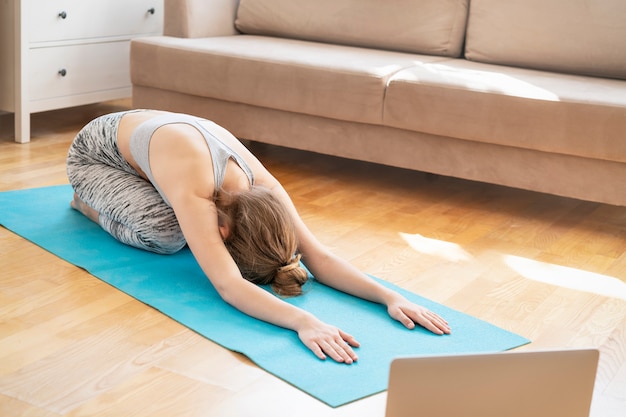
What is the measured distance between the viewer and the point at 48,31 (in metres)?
3.52

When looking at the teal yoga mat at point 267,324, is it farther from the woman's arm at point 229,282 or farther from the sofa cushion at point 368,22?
the sofa cushion at point 368,22

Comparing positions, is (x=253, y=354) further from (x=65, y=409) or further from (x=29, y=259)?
(x=29, y=259)

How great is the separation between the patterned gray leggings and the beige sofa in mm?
848

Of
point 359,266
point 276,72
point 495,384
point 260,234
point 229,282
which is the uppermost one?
point 495,384

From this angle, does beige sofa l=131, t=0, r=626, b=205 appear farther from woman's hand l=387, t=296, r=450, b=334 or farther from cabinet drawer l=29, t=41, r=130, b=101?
woman's hand l=387, t=296, r=450, b=334

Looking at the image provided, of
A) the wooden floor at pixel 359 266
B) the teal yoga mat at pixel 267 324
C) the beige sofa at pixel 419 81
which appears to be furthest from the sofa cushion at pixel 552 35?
the teal yoga mat at pixel 267 324

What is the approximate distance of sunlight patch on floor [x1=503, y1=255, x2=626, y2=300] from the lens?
7.79ft

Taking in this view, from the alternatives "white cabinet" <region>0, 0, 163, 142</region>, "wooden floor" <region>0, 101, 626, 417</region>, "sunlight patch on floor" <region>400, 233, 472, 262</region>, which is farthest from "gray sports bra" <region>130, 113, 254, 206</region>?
"white cabinet" <region>0, 0, 163, 142</region>

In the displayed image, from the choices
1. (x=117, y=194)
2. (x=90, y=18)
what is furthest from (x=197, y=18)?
(x=117, y=194)

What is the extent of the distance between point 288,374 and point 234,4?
8.11 ft

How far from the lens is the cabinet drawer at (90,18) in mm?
3475

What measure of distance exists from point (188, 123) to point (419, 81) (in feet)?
3.25

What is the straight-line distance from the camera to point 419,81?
2.97m

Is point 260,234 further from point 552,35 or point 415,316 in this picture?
point 552,35
